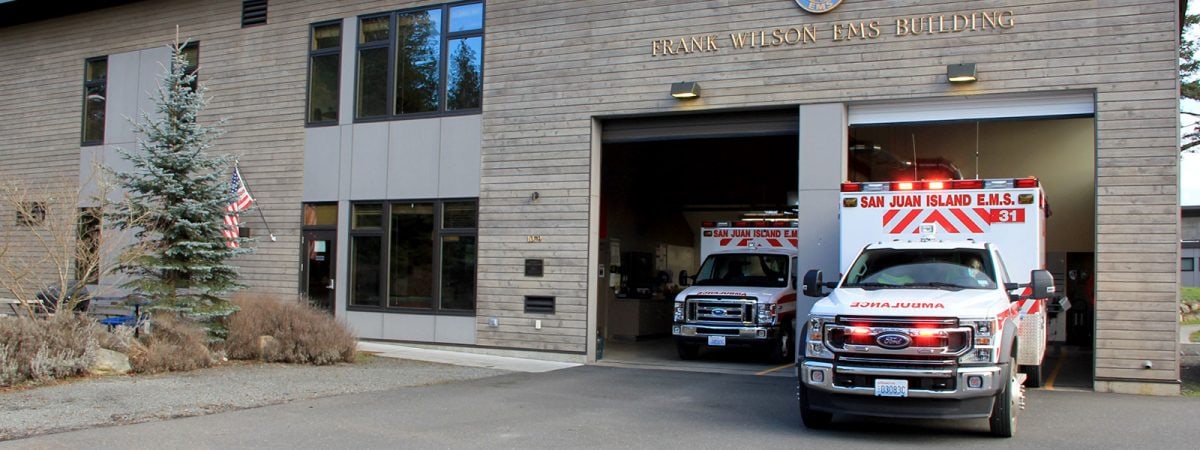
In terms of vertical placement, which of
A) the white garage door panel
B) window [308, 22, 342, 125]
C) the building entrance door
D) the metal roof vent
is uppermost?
the metal roof vent

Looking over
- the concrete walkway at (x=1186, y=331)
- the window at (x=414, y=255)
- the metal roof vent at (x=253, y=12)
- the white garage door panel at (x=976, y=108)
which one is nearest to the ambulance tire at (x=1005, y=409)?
the white garage door panel at (x=976, y=108)

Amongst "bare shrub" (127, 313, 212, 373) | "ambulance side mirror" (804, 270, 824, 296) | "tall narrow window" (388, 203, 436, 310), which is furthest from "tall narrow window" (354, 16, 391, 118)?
"ambulance side mirror" (804, 270, 824, 296)

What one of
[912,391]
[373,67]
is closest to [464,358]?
[373,67]

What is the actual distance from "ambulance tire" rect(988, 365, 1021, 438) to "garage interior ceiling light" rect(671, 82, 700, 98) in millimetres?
7662

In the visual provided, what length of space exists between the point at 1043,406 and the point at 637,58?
8223mm

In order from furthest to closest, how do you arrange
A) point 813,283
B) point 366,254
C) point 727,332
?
point 366,254 < point 727,332 < point 813,283

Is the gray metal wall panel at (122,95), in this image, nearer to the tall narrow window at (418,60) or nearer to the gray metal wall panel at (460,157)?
the tall narrow window at (418,60)

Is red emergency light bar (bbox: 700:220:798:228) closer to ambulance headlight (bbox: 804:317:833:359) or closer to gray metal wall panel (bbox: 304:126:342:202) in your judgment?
gray metal wall panel (bbox: 304:126:342:202)

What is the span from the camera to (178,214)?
13961 mm

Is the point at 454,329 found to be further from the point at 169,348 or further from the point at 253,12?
the point at 253,12

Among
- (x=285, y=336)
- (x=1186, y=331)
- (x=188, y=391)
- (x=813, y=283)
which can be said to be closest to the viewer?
(x=813, y=283)

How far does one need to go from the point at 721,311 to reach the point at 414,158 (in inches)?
249

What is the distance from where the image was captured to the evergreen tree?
45.5 ft

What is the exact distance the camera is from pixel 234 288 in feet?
47.6
